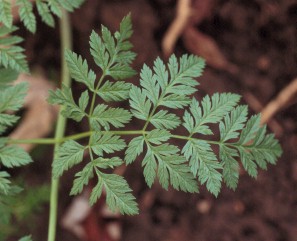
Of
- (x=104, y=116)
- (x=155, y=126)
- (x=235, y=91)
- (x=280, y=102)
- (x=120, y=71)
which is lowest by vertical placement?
(x=155, y=126)

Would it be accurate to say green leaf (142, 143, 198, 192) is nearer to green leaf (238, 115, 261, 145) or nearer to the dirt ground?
green leaf (238, 115, 261, 145)

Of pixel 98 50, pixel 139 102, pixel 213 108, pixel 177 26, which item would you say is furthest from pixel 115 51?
pixel 177 26

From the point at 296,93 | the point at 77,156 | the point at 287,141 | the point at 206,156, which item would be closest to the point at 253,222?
the point at 287,141

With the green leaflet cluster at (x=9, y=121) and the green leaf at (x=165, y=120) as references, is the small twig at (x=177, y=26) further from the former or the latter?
the green leaf at (x=165, y=120)

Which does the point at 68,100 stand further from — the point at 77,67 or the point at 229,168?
the point at 229,168

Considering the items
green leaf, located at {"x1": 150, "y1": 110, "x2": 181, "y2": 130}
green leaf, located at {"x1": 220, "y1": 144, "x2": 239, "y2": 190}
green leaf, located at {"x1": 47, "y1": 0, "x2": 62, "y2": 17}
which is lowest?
green leaf, located at {"x1": 220, "y1": 144, "x2": 239, "y2": 190}

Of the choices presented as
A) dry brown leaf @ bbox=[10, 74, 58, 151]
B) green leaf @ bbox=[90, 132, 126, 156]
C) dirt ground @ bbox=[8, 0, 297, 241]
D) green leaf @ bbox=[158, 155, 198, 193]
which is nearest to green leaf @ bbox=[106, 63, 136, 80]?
green leaf @ bbox=[90, 132, 126, 156]
